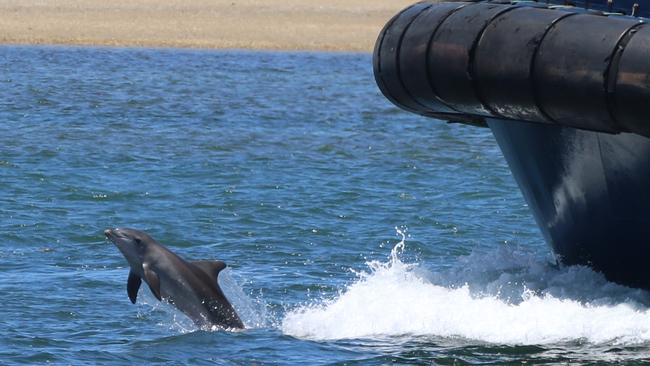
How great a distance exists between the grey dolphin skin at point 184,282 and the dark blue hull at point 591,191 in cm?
195

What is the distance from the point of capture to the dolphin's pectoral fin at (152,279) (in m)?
8.48

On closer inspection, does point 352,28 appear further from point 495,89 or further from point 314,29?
point 495,89

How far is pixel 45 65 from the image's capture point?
31.3 m

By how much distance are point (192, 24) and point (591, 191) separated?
114 feet

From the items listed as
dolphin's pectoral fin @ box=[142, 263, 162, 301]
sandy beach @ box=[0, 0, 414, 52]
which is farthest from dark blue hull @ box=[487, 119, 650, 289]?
sandy beach @ box=[0, 0, 414, 52]

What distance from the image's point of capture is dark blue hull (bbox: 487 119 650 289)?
8.30m

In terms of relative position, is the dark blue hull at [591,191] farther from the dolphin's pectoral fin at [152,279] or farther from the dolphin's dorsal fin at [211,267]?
the dolphin's pectoral fin at [152,279]

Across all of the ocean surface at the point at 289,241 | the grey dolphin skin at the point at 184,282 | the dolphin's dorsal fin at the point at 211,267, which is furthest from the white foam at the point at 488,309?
the dolphin's dorsal fin at the point at 211,267

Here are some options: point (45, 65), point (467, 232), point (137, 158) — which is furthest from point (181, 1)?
point (467, 232)

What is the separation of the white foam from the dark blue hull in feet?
0.51

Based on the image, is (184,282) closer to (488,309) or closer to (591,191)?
(488,309)

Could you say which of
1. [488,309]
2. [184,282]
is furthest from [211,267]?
[488,309]

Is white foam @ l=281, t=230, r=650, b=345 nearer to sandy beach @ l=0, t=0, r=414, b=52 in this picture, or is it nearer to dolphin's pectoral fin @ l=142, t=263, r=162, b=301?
dolphin's pectoral fin @ l=142, t=263, r=162, b=301

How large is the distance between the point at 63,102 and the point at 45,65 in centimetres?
862
